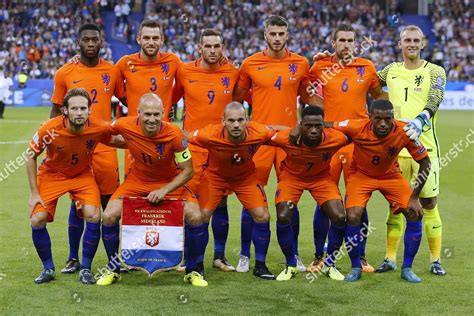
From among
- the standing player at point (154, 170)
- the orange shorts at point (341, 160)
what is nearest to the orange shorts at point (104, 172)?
the standing player at point (154, 170)

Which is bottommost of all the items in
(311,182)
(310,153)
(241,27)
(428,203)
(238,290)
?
(241,27)

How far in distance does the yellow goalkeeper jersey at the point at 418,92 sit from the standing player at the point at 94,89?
2842mm

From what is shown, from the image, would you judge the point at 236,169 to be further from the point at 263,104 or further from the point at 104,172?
the point at 104,172

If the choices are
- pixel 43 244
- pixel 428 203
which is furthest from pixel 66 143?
pixel 428 203

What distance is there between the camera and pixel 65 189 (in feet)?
24.1

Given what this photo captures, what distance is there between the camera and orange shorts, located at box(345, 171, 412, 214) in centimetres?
742

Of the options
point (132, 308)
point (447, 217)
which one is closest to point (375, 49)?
point (447, 217)

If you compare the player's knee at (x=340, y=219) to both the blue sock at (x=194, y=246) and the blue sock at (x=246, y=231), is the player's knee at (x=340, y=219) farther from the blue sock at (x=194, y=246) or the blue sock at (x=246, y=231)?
the blue sock at (x=194, y=246)

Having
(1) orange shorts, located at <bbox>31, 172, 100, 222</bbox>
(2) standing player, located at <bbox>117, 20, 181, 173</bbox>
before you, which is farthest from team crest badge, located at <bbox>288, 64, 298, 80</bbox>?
(1) orange shorts, located at <bbox>31, 172, 100, 222</bbox>

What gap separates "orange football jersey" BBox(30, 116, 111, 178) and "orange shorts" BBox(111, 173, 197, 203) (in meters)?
0.44

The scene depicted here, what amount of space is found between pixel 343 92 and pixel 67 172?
2.86m

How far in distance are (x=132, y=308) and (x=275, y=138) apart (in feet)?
7.16

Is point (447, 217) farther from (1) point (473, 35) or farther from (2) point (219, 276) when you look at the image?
(1) point (473, 35)

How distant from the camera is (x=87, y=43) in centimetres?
777
